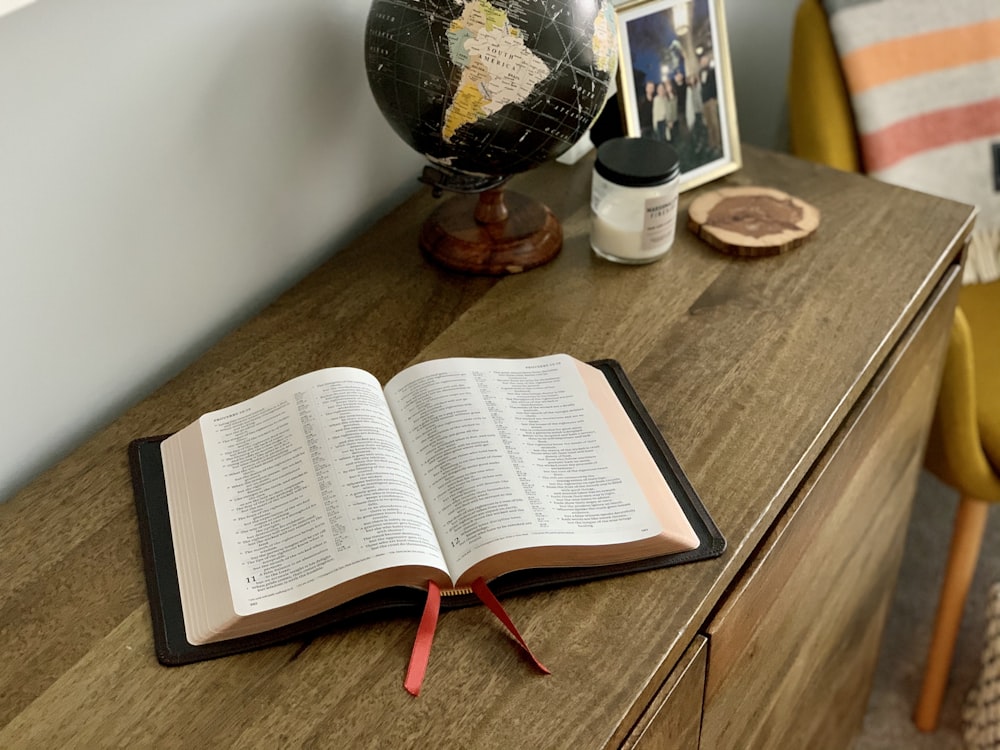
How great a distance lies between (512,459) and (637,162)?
0.35 meters

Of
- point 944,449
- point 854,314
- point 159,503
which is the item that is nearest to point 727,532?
point 854,314

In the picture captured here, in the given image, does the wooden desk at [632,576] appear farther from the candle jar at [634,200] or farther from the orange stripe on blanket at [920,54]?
the orange stripe on blanket at [920,54]

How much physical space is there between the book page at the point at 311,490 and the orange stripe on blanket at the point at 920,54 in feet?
2.92

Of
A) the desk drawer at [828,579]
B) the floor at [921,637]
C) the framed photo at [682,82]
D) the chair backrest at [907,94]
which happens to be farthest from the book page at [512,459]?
the floor at [921,637]

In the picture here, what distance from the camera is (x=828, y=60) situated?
4.38ft

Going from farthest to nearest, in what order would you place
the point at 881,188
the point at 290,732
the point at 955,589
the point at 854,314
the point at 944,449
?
1. the point at 955,589
2. the point at 944,449
3. the point at 881,188
4. the point at 854,314
5. the point at 290,732

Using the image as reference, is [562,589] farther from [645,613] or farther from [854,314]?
[854,314]

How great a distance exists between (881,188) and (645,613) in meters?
0.65

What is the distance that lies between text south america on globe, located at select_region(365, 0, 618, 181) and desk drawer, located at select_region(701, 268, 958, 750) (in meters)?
0.36

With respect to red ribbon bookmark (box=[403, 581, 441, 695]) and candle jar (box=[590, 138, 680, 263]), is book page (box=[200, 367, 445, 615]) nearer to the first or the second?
red ribbon bookmark (box=[403, 581, 441, 695])

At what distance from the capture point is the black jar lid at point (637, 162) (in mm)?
905

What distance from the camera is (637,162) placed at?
922mm

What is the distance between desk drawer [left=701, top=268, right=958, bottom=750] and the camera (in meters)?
0.77

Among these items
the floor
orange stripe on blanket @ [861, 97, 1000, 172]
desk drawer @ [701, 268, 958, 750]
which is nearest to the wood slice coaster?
desk drawer @ [701, 268, 958, 750]
